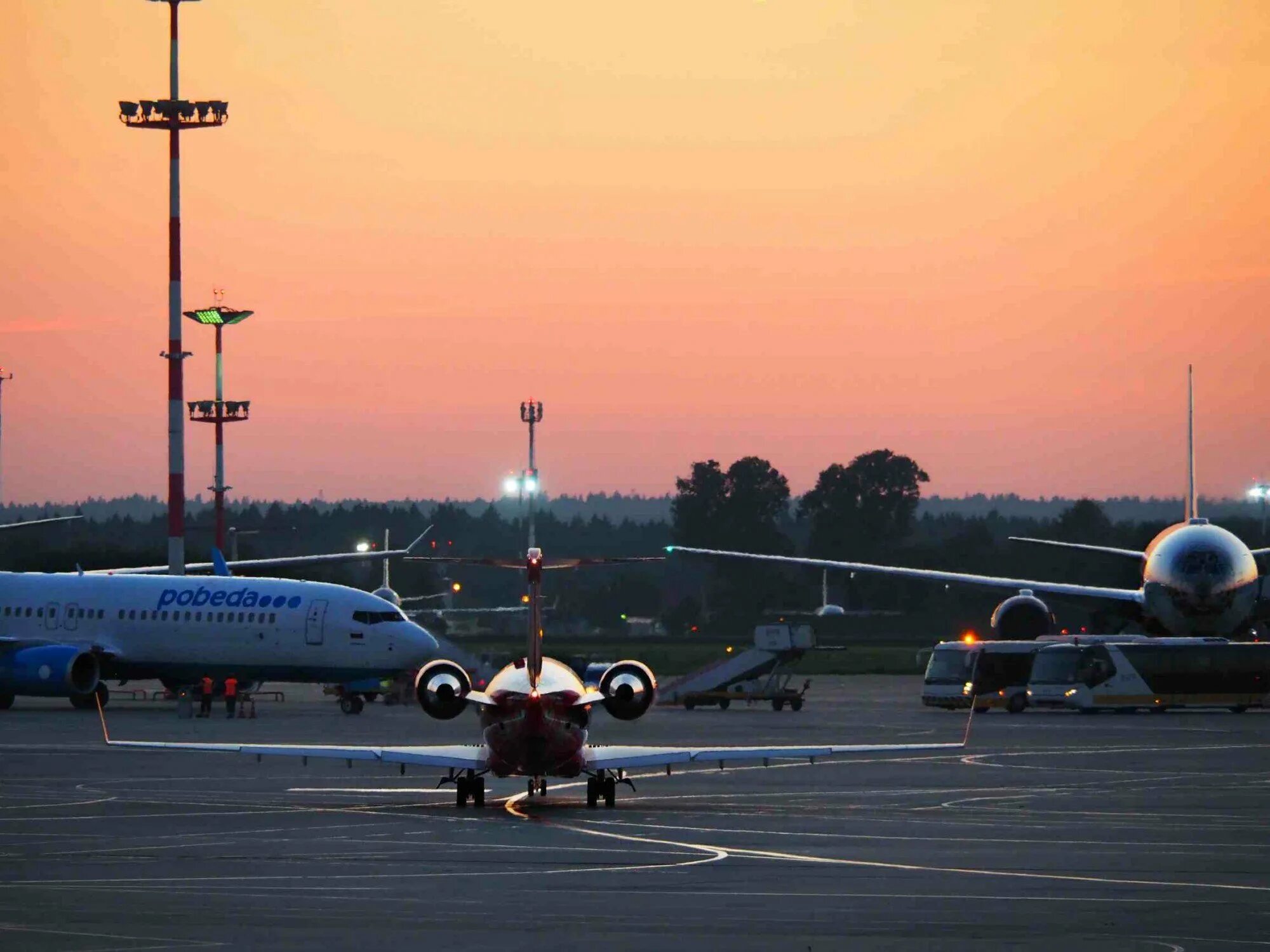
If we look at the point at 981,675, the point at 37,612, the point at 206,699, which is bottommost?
the point at 206,699

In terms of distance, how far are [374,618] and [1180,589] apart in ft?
77.8

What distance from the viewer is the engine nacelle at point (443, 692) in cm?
3005

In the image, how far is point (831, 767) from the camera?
39.2m

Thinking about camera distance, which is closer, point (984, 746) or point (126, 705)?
point (984, 746)

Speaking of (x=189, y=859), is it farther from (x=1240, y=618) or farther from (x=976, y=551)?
(x=976, y=551)

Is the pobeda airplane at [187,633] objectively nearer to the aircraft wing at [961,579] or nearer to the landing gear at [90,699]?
the landing gear at [90,699]

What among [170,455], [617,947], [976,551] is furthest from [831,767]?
[976,551]

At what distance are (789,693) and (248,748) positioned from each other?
113ft

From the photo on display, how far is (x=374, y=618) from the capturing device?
58750mm

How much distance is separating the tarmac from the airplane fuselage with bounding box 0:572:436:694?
1447 cm

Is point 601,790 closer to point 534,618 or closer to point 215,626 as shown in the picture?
point 534,618

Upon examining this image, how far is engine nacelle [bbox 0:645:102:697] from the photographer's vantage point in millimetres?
60250

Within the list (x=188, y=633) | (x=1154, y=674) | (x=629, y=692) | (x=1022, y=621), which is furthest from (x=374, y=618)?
Answer: (x=629, y=692)

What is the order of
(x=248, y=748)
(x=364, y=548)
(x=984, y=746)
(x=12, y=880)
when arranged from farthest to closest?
(x=364, y=548)
(x=984, y=746)
(x=248, y=748)
(x=12, y=880)
